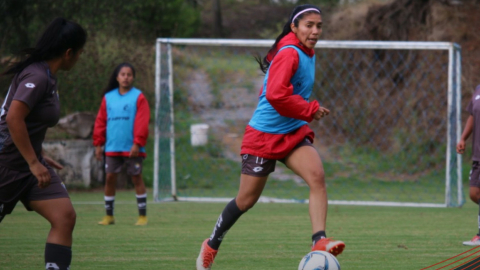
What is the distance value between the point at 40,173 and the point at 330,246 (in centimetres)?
183

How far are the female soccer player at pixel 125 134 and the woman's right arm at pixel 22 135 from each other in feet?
14.7

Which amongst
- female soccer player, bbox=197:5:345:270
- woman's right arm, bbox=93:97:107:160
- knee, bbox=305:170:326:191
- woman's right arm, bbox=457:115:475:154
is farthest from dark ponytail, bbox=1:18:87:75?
woman's right arm, bbox=457:115:475:154

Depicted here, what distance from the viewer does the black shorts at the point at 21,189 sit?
4227 millimetres

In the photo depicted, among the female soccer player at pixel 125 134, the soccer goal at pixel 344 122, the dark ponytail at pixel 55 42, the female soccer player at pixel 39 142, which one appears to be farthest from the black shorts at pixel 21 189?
the soccer goal at pixel 344 122

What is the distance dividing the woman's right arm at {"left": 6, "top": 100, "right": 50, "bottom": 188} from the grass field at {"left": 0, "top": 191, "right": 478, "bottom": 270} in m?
1.67

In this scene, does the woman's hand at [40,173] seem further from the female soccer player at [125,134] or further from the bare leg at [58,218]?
the female soccer player at [125,134]

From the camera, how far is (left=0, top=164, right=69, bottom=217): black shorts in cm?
423

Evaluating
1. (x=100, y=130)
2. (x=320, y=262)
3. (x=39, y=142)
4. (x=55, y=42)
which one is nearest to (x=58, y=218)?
(x=39, y=142)

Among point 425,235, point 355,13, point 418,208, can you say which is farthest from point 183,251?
point 355,13

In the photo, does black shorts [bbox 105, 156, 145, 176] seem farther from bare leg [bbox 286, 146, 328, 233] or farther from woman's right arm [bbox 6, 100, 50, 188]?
woman's right arm [bbox 6, 100, 50, 188]

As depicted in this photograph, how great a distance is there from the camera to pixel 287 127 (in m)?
5.17

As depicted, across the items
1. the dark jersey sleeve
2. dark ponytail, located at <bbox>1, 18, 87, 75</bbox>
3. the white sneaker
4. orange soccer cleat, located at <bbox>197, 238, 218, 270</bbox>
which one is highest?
dark ponytail, located at <bbox>1, 18, 87, 75</bbox>

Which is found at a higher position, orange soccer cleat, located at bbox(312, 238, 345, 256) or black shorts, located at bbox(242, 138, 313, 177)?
black shorts, located at bbox(242, 138, 313, 177)

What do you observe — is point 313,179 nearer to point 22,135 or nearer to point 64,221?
point 64,221
